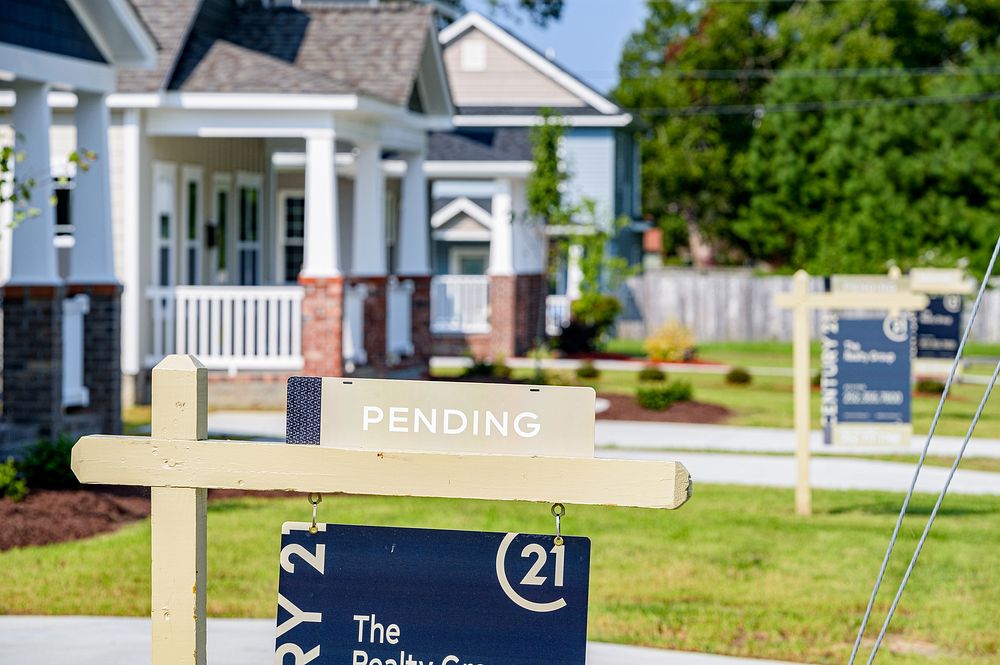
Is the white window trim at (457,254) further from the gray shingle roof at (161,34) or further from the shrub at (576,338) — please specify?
the gray shingle roof at (161,34)

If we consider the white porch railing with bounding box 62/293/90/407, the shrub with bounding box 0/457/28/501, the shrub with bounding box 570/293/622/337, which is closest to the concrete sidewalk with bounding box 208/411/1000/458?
the white porch railing with bounding box 62/293/90/407

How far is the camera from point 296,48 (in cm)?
2144

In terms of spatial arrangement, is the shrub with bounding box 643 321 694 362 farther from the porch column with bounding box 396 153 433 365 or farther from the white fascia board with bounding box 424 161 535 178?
the porch column with bounding box 396 153 433 365

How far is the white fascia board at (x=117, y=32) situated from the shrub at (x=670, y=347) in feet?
56.6

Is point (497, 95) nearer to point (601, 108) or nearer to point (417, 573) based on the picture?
point (601, 108)

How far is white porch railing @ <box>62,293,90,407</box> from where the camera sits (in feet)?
49.7

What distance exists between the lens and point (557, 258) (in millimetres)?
35812

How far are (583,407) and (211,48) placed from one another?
16351mm

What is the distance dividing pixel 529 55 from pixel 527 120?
192 centimetres

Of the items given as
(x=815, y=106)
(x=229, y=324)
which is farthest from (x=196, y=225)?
(x=815, y=106)

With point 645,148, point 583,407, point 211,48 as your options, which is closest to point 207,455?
point 583,407

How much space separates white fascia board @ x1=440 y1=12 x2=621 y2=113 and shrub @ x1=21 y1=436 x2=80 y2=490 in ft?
88.8

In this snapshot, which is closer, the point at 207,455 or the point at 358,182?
the point at 207,455

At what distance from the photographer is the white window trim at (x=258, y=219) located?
74.7ft
